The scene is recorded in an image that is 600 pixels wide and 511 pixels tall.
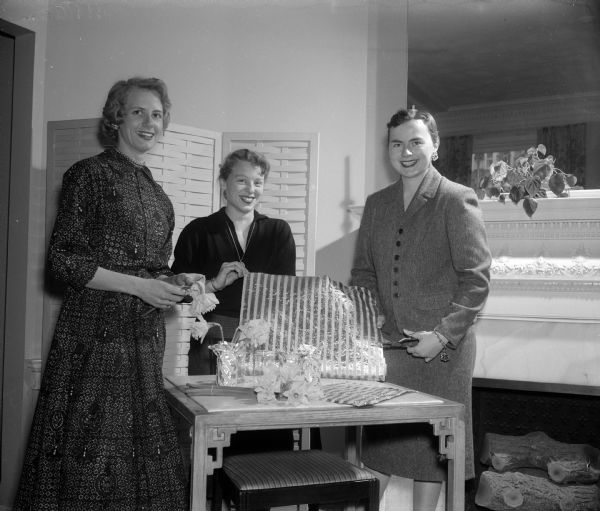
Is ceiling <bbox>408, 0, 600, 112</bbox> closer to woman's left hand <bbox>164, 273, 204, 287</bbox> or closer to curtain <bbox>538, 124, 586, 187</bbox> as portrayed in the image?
curtain <bbox>538, 124, 586, 187</bbox>

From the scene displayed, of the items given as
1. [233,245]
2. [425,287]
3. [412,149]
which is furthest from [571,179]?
[233,245]

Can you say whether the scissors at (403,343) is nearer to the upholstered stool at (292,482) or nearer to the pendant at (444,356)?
the pendant at (444,356)

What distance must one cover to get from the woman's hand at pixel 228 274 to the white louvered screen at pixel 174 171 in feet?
0.77

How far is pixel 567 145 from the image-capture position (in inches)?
112

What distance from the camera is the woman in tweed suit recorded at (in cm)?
224

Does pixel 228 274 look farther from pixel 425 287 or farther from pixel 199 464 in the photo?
pixel 199 464

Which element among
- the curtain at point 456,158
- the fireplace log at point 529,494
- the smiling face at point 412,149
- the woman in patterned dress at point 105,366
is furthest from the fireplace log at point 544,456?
the woman in patterned dress at point 105,366

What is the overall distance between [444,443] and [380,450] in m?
0.48

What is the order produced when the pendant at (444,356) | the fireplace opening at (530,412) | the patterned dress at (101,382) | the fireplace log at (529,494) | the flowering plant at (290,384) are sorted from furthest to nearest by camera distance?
the fireplace opening at (530,412)
the fireplace log at (529,494)
the pendant at (444,356)
the patterned dress at (101,382)
the flowering plant at (290,384)

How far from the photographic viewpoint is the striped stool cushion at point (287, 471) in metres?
1.93

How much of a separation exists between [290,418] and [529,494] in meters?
1.53

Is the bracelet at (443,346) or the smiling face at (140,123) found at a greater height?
the smiling face at (140,123)

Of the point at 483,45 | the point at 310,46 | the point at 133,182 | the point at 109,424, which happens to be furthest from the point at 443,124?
the point at 109,424

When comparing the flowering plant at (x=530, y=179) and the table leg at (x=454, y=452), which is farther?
the flowering plant at (x=530, y=179)
